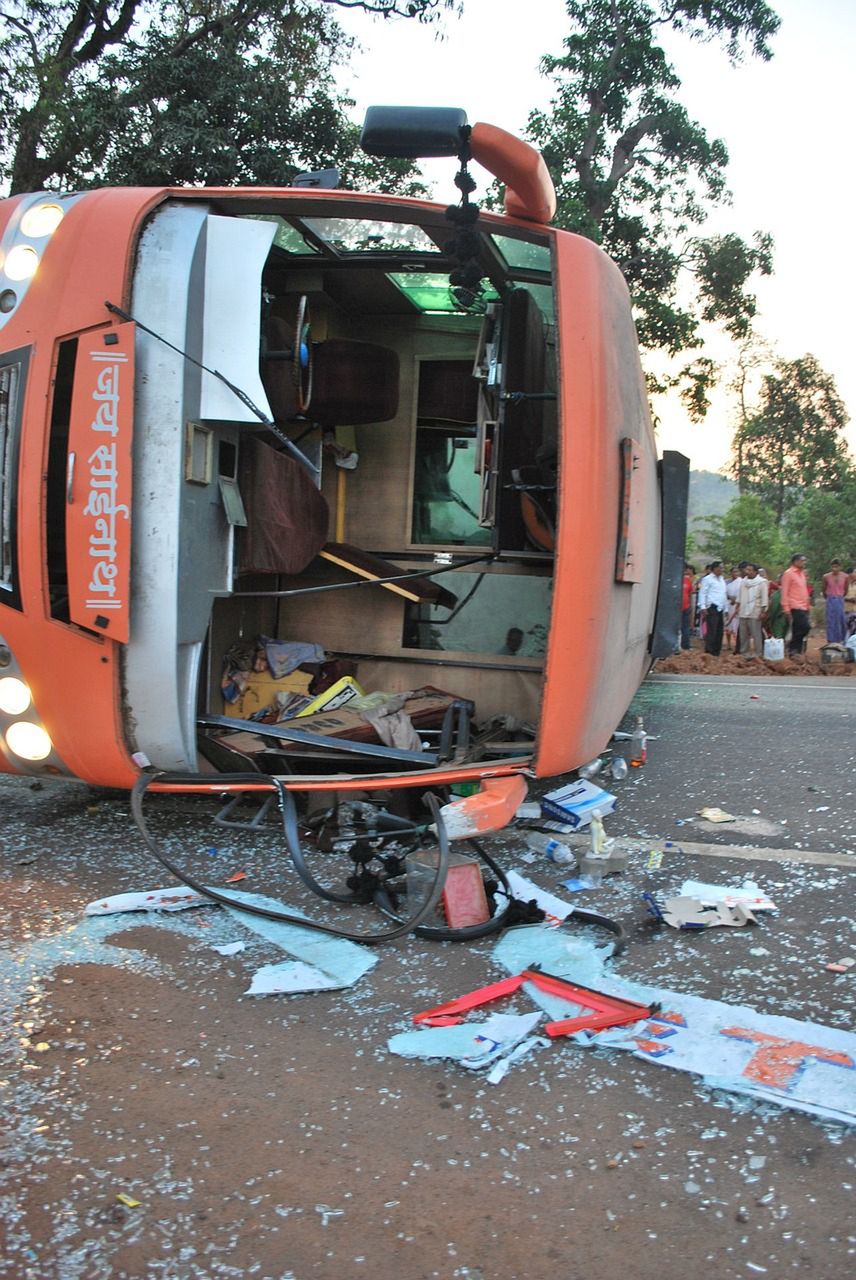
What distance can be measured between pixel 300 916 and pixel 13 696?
4.28 ft

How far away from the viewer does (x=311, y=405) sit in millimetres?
5188

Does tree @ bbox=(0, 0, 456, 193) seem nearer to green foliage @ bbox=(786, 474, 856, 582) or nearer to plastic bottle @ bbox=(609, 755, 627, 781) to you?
plastic bottle @ bbox=(609, 755, 627, 781)

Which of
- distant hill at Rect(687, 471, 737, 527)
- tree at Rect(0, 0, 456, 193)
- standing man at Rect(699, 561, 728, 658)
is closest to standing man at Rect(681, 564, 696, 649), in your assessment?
standing man at Rect(699, 561, 728, 658)

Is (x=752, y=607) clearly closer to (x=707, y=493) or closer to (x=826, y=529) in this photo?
(x=826, y=529)

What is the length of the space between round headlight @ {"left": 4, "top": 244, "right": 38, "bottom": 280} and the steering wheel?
1170 millimetres

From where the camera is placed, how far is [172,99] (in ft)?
38.4

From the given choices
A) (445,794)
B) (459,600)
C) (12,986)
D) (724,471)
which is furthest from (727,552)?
(12,986)

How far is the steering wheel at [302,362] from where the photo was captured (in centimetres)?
432

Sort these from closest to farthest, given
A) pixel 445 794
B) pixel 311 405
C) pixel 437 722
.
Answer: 1. pixel 445 794
2. pixel 437 722
3. pixel 311 405

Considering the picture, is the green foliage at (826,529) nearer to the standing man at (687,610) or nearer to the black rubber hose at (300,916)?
the standing man at (687,610)

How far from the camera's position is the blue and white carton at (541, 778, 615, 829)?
4.18 metres

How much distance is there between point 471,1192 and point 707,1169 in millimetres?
486

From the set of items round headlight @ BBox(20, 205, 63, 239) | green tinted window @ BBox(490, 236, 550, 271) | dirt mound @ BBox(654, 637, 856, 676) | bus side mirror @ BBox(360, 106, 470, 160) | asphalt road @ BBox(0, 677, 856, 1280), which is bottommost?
asphalt road @ BBox(0, 677, 856, 1280)

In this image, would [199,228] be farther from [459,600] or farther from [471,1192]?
[471,1192]
